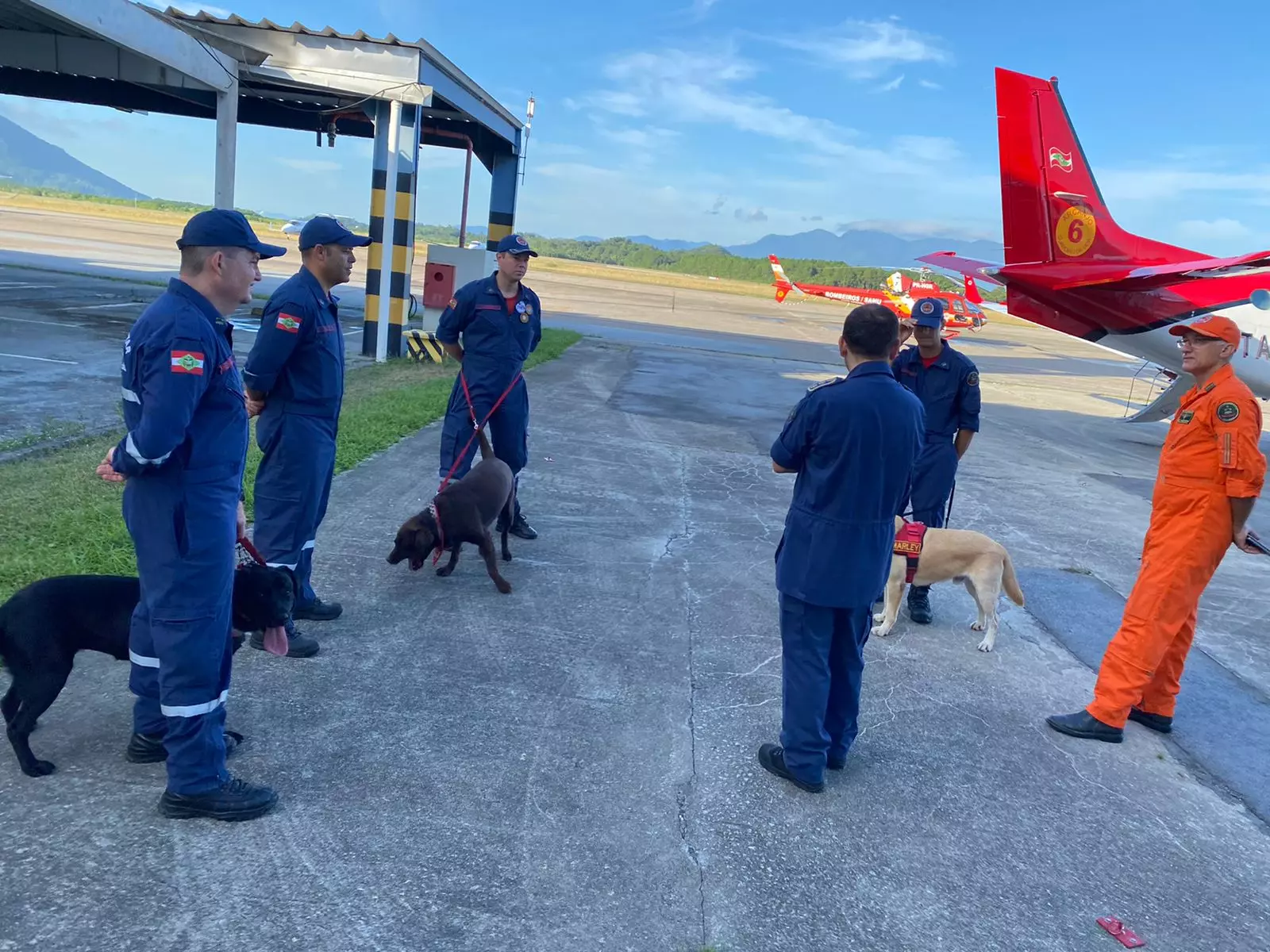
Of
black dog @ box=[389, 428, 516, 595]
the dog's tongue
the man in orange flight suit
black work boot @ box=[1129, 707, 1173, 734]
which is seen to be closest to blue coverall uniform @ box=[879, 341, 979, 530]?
the man in orange flight suit

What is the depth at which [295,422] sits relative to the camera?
417 centimetres

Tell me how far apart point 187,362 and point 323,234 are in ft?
5.61

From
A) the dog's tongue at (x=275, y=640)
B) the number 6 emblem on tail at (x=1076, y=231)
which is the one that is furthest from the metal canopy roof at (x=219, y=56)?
the number 6 emblem on tail at (x=1076, y=231)

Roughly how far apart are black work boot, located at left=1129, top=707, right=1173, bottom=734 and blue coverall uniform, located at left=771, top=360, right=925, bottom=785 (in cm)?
197

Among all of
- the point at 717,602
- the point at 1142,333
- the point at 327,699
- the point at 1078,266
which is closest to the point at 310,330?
the point at 327,699

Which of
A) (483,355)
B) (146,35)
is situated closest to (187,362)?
(483,355)

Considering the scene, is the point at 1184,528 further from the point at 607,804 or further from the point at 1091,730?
the point at 607,804

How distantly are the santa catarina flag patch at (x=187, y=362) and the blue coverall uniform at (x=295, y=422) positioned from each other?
1515 millimetres

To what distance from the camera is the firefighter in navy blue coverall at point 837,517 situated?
10.6 feet

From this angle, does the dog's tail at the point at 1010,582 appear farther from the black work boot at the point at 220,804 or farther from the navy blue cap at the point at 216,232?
the navy blue cap at the point at 216,232

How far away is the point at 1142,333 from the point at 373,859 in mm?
13263

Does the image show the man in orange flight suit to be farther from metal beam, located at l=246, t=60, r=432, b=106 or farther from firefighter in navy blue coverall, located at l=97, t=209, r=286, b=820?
metal beam, located at l=246, t=60, r=432, b=106

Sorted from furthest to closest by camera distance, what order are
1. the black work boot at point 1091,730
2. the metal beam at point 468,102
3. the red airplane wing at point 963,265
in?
the metal beam at point 468,102 → the red airplane wing at point 963,265 → the black work boot at point 1091,730

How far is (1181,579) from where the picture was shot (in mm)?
4051
